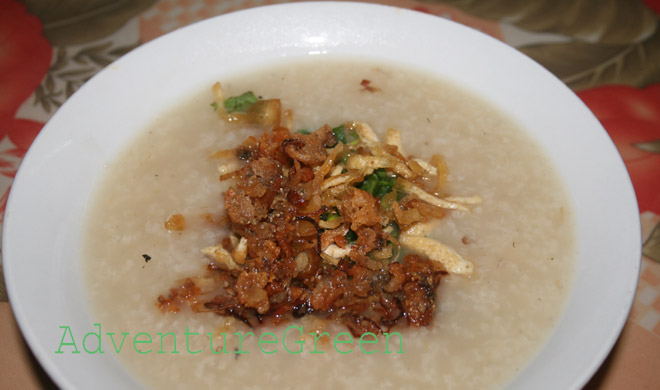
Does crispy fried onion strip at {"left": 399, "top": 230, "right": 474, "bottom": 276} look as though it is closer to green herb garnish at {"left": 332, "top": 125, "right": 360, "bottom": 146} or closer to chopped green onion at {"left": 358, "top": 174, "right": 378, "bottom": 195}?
chopped green onion at {"left": 358, "top": 174, "right": 378, "bottom": 195}

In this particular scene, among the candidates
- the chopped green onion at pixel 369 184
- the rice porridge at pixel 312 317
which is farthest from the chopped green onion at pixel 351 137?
the chopped green onion at pixel 369 184

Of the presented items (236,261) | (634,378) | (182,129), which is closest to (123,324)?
(236,261)

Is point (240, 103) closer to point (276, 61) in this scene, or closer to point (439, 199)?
point (276, 61)

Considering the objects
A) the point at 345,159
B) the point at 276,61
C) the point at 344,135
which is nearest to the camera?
the point at 345,159

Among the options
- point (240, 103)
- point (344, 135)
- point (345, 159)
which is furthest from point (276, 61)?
point (345, 159)

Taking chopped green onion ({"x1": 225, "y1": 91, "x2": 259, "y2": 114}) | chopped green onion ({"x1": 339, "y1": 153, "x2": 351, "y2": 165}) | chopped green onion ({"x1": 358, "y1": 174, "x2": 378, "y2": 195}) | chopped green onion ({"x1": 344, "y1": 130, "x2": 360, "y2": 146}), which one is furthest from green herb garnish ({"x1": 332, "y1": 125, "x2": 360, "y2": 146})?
chopped green onion ({"x1": 225, "y1": 91, "x2": 259, "y2": 114})

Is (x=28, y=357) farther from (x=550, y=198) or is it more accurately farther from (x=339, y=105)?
(x=550, y=198)

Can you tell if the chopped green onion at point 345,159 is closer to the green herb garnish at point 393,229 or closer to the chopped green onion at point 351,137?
the chopped green onion at point 351,137
